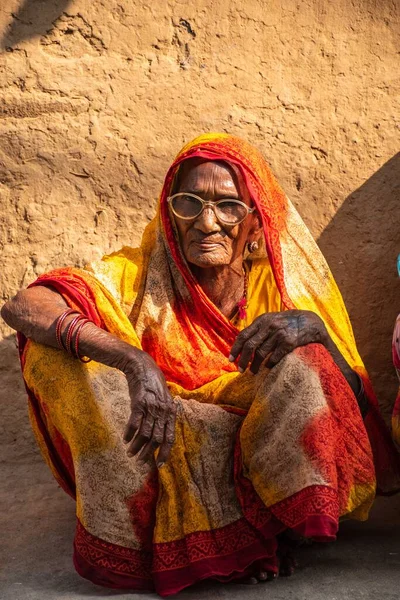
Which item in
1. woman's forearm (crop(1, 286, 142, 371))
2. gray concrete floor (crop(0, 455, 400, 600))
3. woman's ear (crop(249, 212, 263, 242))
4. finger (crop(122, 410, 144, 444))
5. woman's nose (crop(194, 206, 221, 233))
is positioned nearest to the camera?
finger (crop(122, 410, 144, 444))

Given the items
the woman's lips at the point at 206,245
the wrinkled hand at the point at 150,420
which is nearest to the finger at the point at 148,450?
the wrinkled hand at the point at 150,420

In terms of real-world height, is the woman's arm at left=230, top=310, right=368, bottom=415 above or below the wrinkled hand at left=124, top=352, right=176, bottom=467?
above

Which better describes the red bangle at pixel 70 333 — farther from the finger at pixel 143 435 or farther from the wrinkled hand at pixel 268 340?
the wrinkled hand at pixel 268 340

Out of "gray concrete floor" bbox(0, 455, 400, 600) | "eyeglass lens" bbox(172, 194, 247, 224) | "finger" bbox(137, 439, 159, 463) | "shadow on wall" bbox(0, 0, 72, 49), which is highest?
"shadow on wall" bbox(0, 0, 72, 49)

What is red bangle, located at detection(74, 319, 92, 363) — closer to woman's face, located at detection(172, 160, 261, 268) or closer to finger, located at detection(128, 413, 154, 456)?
finger, located at detection(128, 413, 154, 456)

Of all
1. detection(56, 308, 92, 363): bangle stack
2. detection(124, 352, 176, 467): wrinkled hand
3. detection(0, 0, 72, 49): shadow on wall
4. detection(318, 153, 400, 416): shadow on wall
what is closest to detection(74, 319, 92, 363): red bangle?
detection(56, 308, 92, 363): bangle stack

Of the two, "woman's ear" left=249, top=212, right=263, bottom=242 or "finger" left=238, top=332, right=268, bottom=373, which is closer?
"finger" left=238, top=332, right=268, bottom=373

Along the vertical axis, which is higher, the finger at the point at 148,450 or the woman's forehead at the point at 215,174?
the woman's forehead at the point at 215,174

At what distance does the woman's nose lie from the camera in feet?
14.7

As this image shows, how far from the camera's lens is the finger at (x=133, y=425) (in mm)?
3680

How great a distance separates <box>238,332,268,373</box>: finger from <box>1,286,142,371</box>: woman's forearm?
0.38 m

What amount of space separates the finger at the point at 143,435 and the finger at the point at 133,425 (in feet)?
0.05

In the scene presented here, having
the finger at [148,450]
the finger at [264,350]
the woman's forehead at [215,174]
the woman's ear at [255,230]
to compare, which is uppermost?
the woman's forehead at [215,174]

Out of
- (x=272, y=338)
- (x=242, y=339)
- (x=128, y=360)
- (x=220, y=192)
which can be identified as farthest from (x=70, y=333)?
(x=220, y=192)
